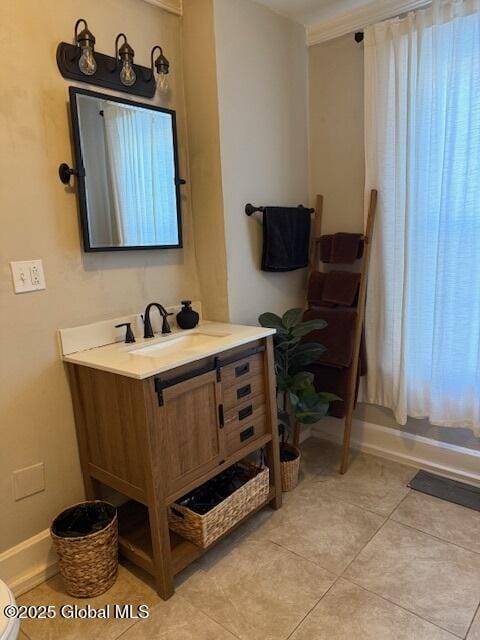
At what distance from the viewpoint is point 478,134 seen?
76.5 inches

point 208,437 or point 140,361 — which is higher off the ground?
point 140,361

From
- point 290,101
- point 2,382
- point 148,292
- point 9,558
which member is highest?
point 290,101

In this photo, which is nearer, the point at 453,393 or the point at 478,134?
the point at 478,134

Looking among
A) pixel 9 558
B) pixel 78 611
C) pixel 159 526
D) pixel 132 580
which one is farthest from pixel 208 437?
pixel 9 558

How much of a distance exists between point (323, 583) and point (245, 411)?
0.73 metres

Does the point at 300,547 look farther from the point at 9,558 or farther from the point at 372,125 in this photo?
the point at 372,125

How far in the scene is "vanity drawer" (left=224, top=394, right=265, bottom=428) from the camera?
6.05 ft

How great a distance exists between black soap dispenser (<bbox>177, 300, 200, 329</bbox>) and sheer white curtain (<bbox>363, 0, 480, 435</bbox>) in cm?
101

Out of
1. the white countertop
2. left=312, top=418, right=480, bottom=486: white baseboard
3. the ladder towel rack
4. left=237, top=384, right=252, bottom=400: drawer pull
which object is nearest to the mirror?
the white countertop

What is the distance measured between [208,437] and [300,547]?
0.65 meters

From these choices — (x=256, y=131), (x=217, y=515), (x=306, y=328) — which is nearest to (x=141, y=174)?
(x=256, y=131)

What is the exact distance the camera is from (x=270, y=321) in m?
2.21

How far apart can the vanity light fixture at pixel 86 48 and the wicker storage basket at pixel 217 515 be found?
179cm

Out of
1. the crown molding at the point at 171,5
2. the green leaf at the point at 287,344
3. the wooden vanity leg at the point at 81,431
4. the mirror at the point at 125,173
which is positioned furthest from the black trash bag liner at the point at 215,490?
the crown molding at the point at 171,5
